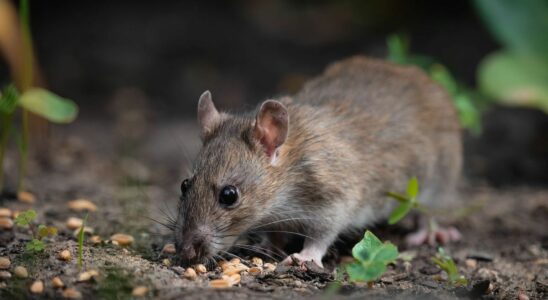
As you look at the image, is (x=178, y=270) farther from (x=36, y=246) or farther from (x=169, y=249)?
(x=36, y=246)

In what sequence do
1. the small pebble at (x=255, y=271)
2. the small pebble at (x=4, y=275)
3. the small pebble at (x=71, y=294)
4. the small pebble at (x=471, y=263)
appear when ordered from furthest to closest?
the small pebble at (x=471, y=263) → the small pebble at (x=255, y=271) → the small pebble at (x=4, y=275) → the small pebble at (x=71, y=294)

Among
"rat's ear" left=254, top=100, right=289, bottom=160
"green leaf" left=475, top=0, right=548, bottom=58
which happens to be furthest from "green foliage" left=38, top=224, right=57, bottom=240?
"green leaf" left=475, top=0, right=548, bottom=58

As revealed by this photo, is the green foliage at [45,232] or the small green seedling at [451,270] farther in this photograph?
the green foliage at [45,232]

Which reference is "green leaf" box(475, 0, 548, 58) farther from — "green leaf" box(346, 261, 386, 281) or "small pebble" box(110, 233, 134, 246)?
"small pebble" box(110, 233, 134, 246)

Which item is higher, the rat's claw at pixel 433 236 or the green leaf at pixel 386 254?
the rat's claw at pixel 433 236

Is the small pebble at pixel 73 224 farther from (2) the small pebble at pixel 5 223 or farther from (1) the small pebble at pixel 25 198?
(1) the small pebble at pixel 25 198

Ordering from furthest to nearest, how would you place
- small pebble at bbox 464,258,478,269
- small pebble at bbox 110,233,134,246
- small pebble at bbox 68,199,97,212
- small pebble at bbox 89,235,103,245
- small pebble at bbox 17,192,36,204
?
small pebble at bbox 17,192,36,204, small pebble at bbox 68,199,97,212, small pebble at bbox 464,258,478,269, small pebble at bbox 110,233,134,246, small pebble at bbox 89,235,103,245

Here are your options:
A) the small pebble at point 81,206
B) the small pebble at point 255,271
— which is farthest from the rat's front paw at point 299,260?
the small pebble at point 81,206
